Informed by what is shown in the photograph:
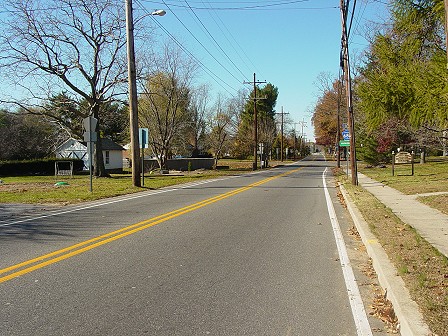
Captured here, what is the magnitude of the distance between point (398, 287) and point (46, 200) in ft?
44.3

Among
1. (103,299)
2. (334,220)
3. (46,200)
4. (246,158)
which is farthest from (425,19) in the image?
(246,158)

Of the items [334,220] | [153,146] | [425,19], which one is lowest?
[334,220]

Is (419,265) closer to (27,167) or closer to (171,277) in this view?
(171,277)

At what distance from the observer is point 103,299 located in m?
5.12

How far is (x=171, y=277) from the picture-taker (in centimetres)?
605

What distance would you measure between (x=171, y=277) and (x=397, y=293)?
9.47 feet

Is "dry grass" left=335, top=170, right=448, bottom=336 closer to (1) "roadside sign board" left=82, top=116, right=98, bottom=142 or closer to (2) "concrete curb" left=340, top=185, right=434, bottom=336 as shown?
(2) "concrete curb" left=340, top=185, right=434, bottom=336

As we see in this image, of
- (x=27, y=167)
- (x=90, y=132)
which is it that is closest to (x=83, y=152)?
(x=27, y=167)

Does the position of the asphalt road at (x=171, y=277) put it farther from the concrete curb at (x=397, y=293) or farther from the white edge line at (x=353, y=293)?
the concrete curb at (x=397, y=293)

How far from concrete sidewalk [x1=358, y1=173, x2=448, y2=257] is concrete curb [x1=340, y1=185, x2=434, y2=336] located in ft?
3.51

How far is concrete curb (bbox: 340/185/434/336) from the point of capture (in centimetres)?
408

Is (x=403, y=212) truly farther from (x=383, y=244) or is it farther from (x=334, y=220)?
(x=383, y=244)

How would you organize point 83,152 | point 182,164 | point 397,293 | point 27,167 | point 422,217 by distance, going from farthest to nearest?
point 182,164 < point 83,152 < point 27,167 < point 422,217 < point 397,293

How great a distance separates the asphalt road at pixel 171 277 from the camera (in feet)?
14.7
